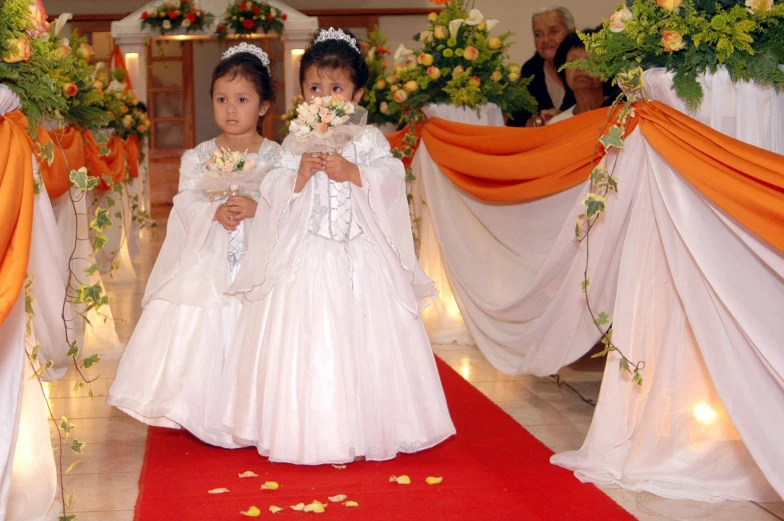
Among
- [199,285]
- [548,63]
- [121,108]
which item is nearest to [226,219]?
[199,285]

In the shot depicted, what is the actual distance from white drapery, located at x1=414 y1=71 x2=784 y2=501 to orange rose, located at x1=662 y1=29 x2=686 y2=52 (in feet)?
0.52

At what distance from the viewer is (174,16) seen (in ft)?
43.5

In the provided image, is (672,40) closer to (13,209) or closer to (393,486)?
(393,486)

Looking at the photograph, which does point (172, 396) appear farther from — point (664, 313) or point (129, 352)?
point (664, 313)

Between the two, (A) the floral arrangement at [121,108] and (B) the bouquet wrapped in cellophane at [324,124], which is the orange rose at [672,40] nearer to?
(B) the bouquet wrapped in cellophane at [324,124]

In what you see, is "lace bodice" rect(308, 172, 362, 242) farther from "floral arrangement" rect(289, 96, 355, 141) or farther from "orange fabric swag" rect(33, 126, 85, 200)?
"orange fabric swag" rect(33, 126, 85, 200)

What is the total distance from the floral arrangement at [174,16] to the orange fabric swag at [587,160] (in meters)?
7.45

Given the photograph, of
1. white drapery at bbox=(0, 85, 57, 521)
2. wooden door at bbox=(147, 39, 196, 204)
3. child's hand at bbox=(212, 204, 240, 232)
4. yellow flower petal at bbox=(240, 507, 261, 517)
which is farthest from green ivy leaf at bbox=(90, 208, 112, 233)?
wooden door at bbox=(147, 39, 196, 204)

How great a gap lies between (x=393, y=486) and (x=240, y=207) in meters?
1.37

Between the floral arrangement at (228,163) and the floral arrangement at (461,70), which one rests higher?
the floral arrangement at (461,70)

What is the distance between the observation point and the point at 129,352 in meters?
4.34

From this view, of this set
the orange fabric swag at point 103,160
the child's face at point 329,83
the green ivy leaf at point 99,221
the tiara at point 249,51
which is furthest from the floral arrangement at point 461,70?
the green ivy leaf at point 99,221

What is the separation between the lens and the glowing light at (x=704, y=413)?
376cm

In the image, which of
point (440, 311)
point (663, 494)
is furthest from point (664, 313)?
point (440, 311)
